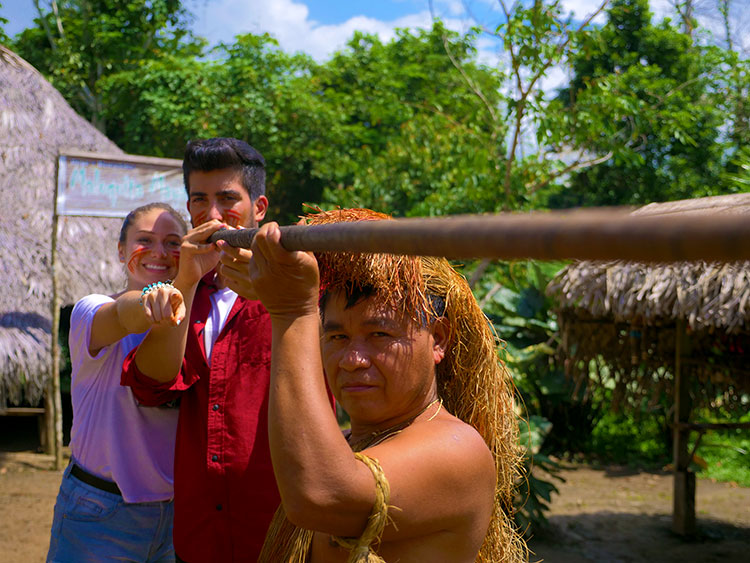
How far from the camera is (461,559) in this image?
146 centimetres

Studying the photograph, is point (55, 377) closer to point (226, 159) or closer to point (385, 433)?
point (226, 159)

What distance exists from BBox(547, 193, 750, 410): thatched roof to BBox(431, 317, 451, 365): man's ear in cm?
341

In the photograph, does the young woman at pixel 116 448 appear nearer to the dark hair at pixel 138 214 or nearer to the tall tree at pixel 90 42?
the dark hair at pixel 138 214

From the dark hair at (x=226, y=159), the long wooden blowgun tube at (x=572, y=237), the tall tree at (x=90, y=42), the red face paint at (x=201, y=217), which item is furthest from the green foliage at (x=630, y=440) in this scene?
the tall tree at (x=90, y=42)

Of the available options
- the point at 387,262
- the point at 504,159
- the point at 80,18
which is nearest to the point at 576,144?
the point at 504,159

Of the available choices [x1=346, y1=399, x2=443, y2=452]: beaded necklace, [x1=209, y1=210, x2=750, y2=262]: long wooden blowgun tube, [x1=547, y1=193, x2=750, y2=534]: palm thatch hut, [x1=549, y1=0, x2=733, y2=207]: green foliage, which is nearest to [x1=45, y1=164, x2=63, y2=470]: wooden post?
[x1=547, y1=193, x2=750, y2=534]: palm thatch hut

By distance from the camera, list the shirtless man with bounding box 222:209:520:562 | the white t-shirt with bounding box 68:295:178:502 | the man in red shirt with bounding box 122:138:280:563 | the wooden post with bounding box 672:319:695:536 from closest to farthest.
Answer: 1. the shirtless man with bounding box 222:209:520:562
2. the man in red shirt with bounding box 122:138:280:563
3. the white t-shirt with bounding box 68:295:178:502
4. the wooden post with bounding box 672:319:695:536

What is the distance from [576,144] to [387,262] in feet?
20.6

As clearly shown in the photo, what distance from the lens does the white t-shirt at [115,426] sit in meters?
2.22

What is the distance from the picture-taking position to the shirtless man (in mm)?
1274

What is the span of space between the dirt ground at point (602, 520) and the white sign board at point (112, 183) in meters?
2.74

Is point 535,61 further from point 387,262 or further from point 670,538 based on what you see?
point 387,262

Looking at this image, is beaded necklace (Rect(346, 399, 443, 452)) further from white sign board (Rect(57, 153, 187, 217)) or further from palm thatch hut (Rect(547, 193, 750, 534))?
white sign board (Rect(57, 153, 187, 217))

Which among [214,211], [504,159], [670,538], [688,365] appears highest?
[504,159]
